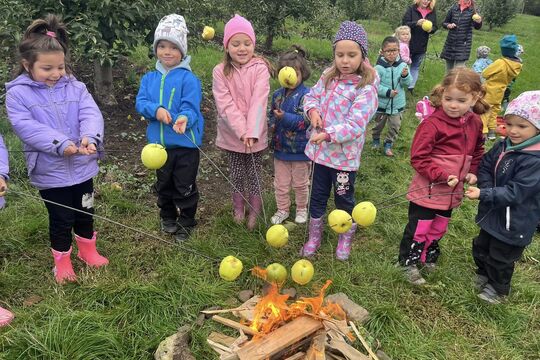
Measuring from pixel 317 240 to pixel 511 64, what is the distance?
4.75 meters

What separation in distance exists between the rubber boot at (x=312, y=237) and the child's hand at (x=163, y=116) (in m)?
1.49

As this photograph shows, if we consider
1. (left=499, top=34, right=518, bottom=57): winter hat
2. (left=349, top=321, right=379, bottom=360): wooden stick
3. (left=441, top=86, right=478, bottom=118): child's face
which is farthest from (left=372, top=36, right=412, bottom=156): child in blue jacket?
(left=349, top=321, right=379, bottom=360): wooden stick

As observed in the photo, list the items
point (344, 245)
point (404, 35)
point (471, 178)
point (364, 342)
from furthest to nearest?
point (404, 35)
point (344, 245)
point (471, 178)
point (364, 342)

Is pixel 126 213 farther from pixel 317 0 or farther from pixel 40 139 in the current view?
pixel 317 0

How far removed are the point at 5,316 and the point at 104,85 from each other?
364 cm

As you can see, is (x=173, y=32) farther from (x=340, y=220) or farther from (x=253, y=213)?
(x=340, y=220)

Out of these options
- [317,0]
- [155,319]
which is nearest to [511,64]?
[317,0]

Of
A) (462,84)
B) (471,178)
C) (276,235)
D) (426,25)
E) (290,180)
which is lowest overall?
(290,180)

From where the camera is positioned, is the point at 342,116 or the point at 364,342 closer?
the point at 364,342

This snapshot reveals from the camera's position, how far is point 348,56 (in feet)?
11.0

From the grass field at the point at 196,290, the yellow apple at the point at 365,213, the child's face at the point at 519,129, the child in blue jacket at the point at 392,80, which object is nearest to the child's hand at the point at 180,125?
the grass field at the point at 196,290

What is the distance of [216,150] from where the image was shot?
217 inches

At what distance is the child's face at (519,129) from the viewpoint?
A: 296 centimetres

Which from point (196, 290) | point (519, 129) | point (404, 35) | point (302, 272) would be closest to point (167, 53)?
point (196, 290)
